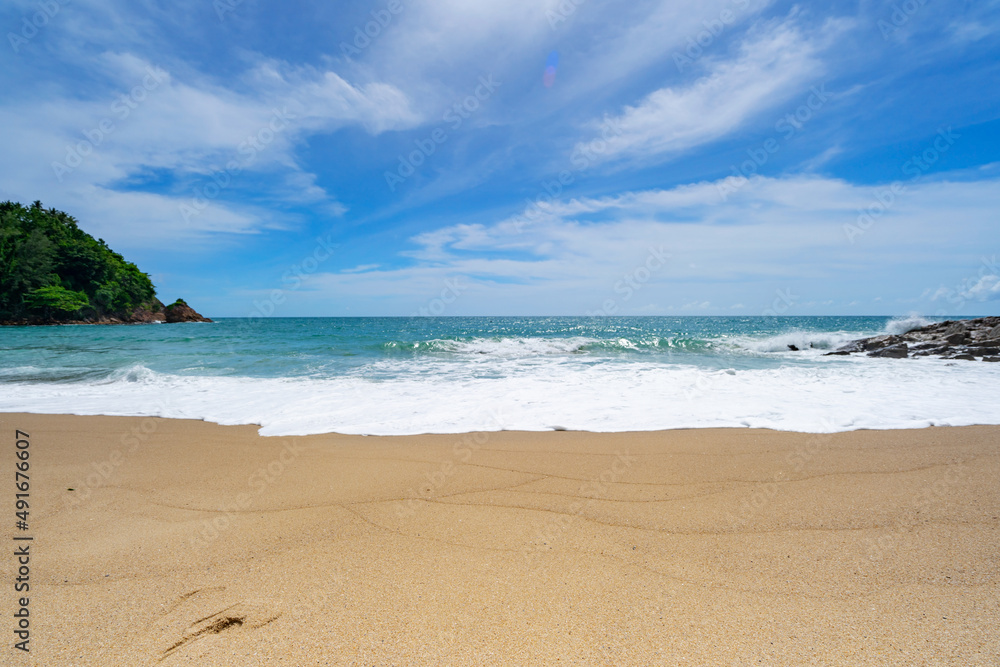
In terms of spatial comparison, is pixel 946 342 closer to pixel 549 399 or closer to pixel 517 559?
pixel 549 399

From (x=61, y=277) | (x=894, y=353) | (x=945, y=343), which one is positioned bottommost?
(x=894, y=353)

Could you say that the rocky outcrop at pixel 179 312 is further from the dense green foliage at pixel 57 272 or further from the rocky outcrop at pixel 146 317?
the dense green foliage at pixel 57 272

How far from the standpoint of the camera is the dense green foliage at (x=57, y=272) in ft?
146

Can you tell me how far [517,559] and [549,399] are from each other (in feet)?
16.2

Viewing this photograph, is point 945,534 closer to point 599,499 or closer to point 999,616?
point 999,616

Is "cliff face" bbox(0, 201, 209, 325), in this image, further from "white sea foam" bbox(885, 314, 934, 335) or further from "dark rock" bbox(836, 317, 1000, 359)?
"white sea foam" bbox(885, 314, 934, 335)

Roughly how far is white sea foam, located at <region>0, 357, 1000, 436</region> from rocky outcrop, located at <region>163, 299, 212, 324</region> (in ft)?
217

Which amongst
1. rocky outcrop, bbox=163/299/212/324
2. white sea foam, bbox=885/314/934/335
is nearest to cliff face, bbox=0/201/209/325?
rocky outcrop, bbox=163/299/212/324

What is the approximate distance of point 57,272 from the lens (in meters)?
48.6

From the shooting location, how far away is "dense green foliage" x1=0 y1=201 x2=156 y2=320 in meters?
44.6

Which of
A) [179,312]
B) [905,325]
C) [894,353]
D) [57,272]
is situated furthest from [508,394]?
[179,312]

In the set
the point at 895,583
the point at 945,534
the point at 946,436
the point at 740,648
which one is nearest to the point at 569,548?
the point at 740,648

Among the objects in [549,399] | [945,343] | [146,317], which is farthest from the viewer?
[146,317]

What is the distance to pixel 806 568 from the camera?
2125 mm
